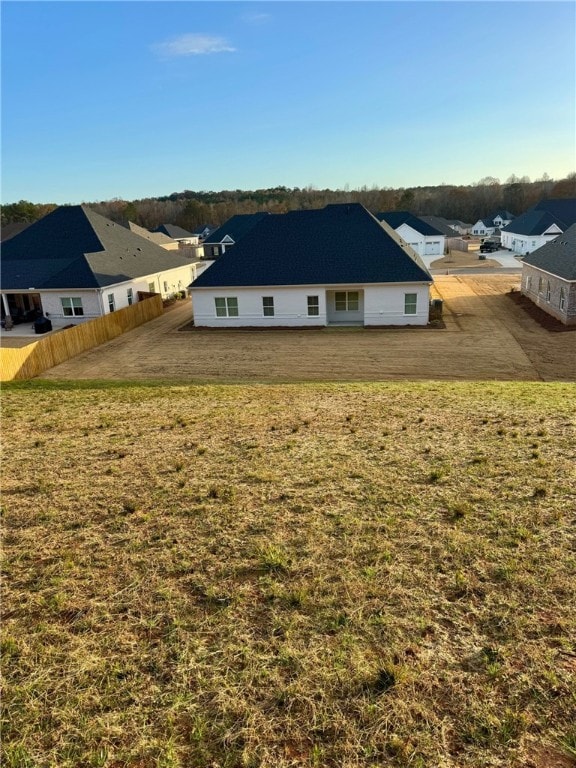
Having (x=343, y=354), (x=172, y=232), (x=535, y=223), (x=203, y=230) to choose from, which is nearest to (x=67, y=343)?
(x=343, y=354)

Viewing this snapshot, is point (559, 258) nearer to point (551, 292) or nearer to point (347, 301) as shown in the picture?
point (551, 292)

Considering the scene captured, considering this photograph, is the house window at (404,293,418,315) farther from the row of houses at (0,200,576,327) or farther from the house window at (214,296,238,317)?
the house window at (214,296,238,317)

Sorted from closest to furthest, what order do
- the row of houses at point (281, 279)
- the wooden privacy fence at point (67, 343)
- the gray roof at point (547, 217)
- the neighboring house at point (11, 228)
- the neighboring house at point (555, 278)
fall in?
the wooden privacy fence at point (67, 343) < the neighboring house at point (555, 278) < the row of houses at point (281, 279) < the gray roof at point (547, 217) < the neighboring house at point (11, 228)

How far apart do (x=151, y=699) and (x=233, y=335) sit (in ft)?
79.2

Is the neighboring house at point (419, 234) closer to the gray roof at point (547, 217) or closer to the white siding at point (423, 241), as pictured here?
the white siding at point (423, 241)

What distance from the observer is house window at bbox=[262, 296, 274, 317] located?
95.0 feet

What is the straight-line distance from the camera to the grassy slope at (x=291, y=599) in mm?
3900

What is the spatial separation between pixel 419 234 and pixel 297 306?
47289 mm

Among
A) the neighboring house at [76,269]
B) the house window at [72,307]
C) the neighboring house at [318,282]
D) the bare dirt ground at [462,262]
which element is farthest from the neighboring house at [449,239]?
the house window at [72,307]

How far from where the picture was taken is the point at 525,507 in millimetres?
6930

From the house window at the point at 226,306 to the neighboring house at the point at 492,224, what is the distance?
3795 inches

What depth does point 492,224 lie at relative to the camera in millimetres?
110875

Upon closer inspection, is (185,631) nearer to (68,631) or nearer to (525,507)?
(68,631)

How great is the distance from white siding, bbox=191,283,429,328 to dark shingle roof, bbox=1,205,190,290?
654cm
